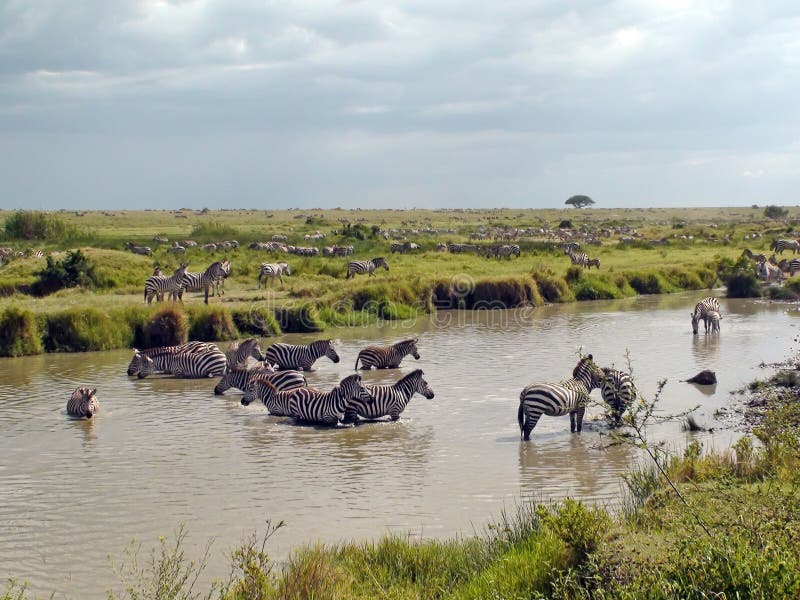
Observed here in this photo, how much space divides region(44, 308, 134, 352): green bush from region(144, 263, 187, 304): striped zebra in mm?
3501

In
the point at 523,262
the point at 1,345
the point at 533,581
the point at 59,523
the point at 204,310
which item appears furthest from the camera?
the point at 523,262

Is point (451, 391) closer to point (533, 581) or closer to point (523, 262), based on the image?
point (533, 581)

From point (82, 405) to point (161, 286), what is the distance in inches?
423

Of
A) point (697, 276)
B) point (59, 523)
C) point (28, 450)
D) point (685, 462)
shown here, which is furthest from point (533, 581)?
point (697, 276)

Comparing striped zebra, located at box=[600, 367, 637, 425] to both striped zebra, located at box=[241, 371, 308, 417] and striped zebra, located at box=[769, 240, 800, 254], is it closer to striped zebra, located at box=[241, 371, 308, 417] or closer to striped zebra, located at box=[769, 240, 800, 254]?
striped zebra, located at box=[241, 371, 308, 417]

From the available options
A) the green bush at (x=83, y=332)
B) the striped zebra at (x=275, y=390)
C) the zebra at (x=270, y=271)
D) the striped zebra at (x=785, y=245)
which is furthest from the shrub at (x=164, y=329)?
the striped zebra at (x=785, y=245)

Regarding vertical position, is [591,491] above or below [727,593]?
below

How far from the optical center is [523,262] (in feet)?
123

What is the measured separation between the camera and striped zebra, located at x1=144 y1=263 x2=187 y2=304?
2322cm

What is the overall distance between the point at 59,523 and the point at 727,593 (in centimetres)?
623

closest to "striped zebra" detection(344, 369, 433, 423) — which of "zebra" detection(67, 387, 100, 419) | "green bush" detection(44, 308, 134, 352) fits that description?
"zebra" detection(67, 387, 100, 419)

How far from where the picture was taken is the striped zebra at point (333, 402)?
12.2m

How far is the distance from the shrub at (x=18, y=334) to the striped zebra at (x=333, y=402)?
8646mm

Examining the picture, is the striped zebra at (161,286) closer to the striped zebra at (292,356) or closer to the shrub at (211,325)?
the shrub at (211,325)
